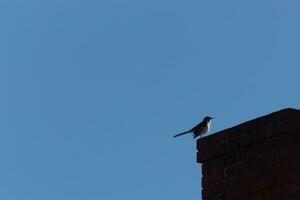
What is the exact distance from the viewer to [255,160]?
646 cm

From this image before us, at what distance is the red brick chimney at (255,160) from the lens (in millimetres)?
6188

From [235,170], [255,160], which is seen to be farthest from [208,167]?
[255,160]

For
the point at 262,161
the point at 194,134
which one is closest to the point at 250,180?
the point at 262,161

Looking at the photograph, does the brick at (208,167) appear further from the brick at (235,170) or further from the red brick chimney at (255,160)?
the brick at (235,170)

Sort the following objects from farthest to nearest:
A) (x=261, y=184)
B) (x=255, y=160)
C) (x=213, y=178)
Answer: (x=213, y=178) < (x=255, y=160) < (x=261, y=184)

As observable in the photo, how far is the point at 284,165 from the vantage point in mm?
6223

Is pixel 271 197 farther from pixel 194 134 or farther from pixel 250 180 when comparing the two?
pixel 194 134

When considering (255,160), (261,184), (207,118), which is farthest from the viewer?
(207,118)

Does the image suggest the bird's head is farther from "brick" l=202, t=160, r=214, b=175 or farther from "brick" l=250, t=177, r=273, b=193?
"brick" l=250, t=177, r=273, b=193

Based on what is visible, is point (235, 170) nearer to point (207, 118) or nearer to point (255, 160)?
point (255, 160)

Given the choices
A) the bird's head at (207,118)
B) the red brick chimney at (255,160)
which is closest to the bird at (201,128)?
the bird's head at (207,118)

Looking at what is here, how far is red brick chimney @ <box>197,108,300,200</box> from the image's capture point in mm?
6188

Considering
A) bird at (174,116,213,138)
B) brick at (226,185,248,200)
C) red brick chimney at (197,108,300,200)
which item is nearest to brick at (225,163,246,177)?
red brick chimney at (197,108,300,200)

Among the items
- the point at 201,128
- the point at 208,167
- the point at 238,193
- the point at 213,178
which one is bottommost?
the point at 238,193
